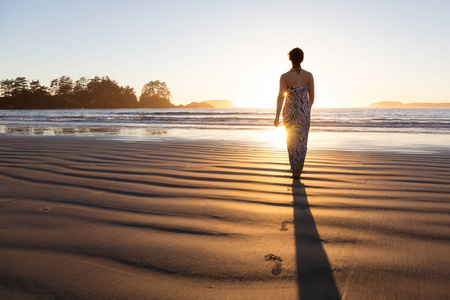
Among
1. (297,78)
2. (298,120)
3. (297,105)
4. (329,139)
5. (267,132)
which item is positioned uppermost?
(297,78)

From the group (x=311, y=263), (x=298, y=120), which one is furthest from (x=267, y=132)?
(x=311, y=263)

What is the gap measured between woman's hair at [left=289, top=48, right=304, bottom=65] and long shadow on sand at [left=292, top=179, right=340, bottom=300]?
2031mm

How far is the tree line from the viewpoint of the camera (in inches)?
3639

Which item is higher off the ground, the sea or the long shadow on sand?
the sea

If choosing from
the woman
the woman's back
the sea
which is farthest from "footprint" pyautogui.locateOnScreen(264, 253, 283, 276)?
the sea

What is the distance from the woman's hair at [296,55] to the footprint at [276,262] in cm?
268

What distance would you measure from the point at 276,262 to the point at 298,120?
8.11ft

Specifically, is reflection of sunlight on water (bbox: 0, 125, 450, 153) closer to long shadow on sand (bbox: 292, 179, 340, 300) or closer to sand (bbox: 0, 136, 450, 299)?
sand (bbox: 0, 136, 450, 299)

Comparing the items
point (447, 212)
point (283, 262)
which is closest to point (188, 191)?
point (283, 262)

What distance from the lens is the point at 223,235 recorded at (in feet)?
6.68

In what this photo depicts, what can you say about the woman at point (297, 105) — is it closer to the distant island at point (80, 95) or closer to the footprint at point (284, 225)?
the footprint at point (284, 225)

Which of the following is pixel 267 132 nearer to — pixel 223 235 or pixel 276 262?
pixel 223 235

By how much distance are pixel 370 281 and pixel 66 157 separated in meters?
5.14

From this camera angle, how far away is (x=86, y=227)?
7.12 feet
